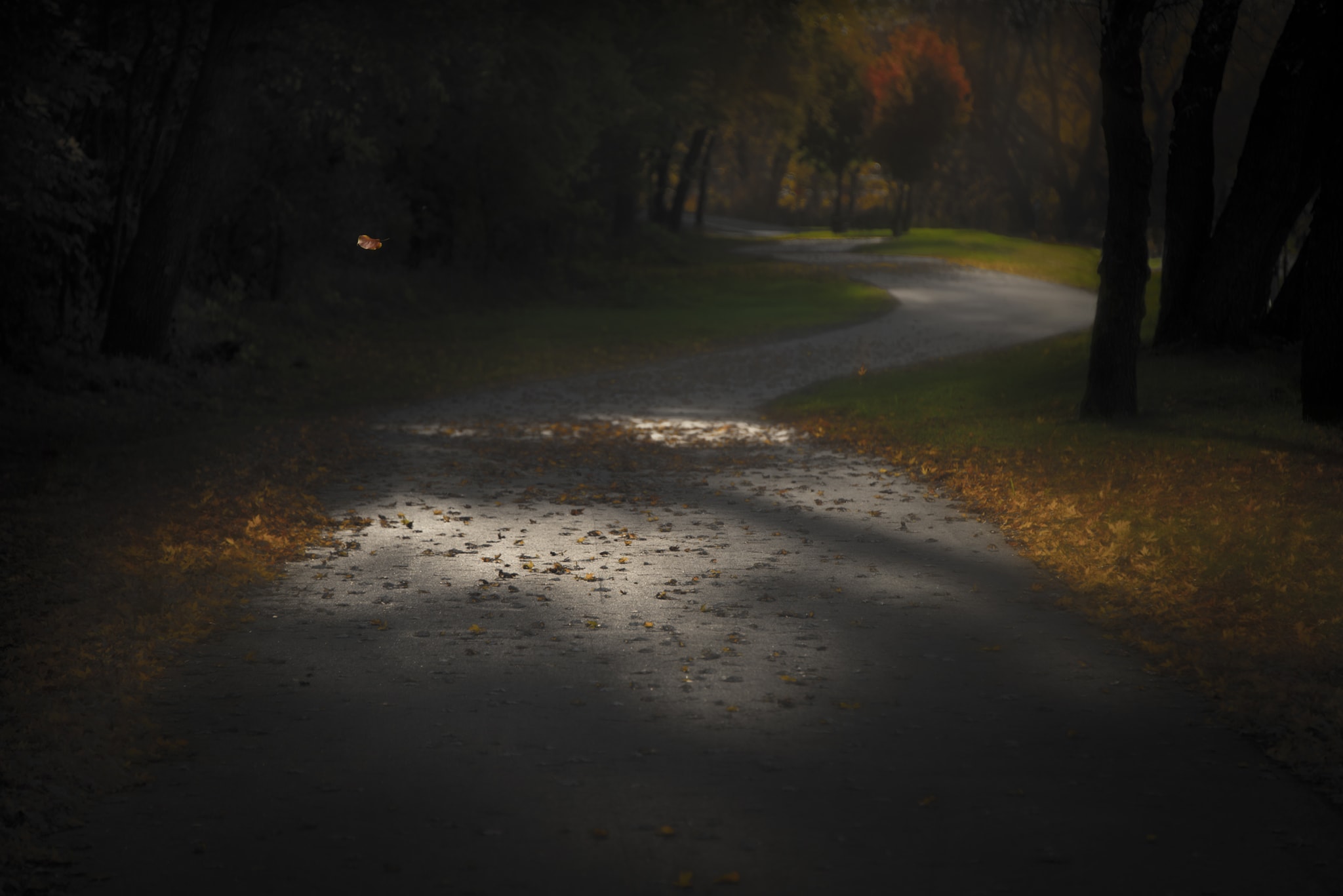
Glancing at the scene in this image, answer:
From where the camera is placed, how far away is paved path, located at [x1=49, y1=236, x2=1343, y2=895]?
14.9ft

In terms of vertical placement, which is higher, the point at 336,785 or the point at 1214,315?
the point at 1214,315

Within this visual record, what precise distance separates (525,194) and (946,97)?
3090 cm

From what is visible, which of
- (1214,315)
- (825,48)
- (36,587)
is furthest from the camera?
(825,48)

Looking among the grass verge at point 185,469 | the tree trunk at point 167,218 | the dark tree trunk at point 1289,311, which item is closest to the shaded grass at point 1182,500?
the dark tree trunk at point 1289,311

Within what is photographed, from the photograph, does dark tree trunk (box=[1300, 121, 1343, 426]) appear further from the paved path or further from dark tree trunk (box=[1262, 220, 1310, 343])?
the paved path

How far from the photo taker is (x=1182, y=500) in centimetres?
1094

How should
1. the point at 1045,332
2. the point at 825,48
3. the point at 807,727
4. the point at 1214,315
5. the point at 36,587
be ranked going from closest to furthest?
the point at 807,727 → the point at 36,587 → the point at 1214,315 → the point at 1045,332 → the point at 825,48

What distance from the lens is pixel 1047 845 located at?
4672 mm

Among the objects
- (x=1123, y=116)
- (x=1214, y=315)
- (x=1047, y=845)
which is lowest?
(x=1047, y=845)

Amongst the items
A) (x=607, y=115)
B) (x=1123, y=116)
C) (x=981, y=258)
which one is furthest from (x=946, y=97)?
(x=1123, y=116)

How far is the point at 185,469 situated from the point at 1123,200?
34.2ft

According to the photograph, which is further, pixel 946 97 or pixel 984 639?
pixel 946 97

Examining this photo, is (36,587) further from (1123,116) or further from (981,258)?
(981,258)

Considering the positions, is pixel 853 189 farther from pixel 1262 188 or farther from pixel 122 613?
pixel 122 613
